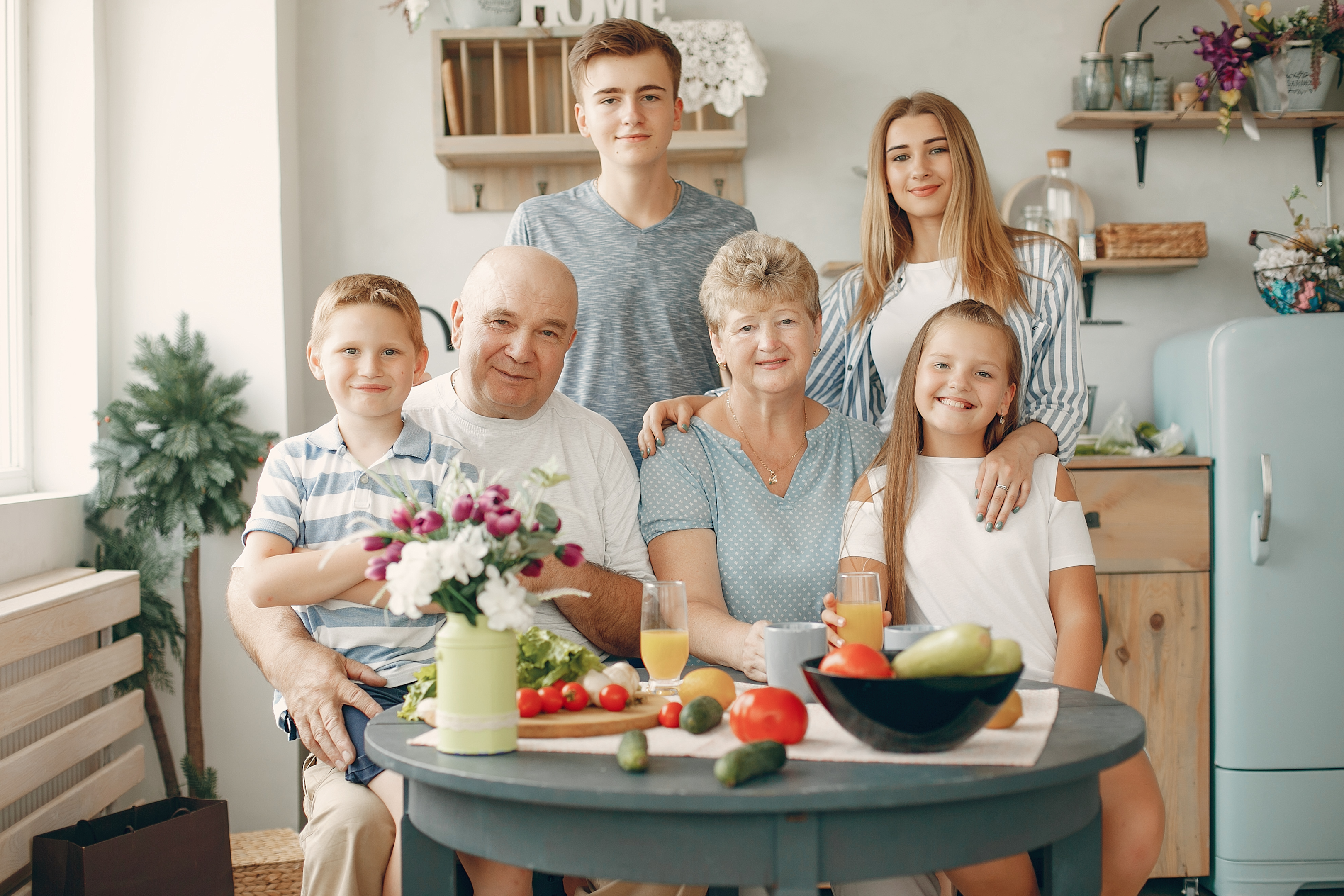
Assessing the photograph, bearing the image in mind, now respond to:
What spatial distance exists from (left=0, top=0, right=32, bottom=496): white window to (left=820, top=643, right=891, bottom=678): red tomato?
2516mm

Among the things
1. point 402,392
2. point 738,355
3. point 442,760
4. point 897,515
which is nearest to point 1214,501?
point 897,515

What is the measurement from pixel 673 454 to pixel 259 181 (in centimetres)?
190

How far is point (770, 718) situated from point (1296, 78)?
3339mm

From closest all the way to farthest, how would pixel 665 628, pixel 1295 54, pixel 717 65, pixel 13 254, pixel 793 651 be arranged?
pixel 793 651 < pixel 665 628 < pixel 13 254 < pixel 717 65 < pixel 1295 54

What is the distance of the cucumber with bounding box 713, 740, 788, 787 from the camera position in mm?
906

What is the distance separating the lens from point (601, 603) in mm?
1749

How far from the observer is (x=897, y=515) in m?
1.73

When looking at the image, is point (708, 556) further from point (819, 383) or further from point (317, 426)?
point (317, 426)

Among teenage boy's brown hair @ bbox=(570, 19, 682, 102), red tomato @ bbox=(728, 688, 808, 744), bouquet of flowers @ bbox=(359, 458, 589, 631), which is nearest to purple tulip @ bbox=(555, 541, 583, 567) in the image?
bouquet of flowers @ bbox=(359, 458, 589, 631)

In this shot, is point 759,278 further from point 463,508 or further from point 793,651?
point 463,508

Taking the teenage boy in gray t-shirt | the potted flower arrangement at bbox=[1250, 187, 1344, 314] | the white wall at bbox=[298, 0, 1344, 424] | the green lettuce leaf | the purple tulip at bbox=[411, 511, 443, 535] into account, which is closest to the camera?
the purple tulip at bbox=[411, 511, 443, 535]

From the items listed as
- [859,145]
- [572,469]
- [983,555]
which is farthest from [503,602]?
[859,145]

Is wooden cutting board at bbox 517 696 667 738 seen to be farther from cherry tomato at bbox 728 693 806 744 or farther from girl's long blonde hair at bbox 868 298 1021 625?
girl's long blonde hair at bbox 868 298 1021 625

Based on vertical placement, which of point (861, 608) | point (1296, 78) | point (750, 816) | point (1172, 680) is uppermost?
point (1296, 78)
